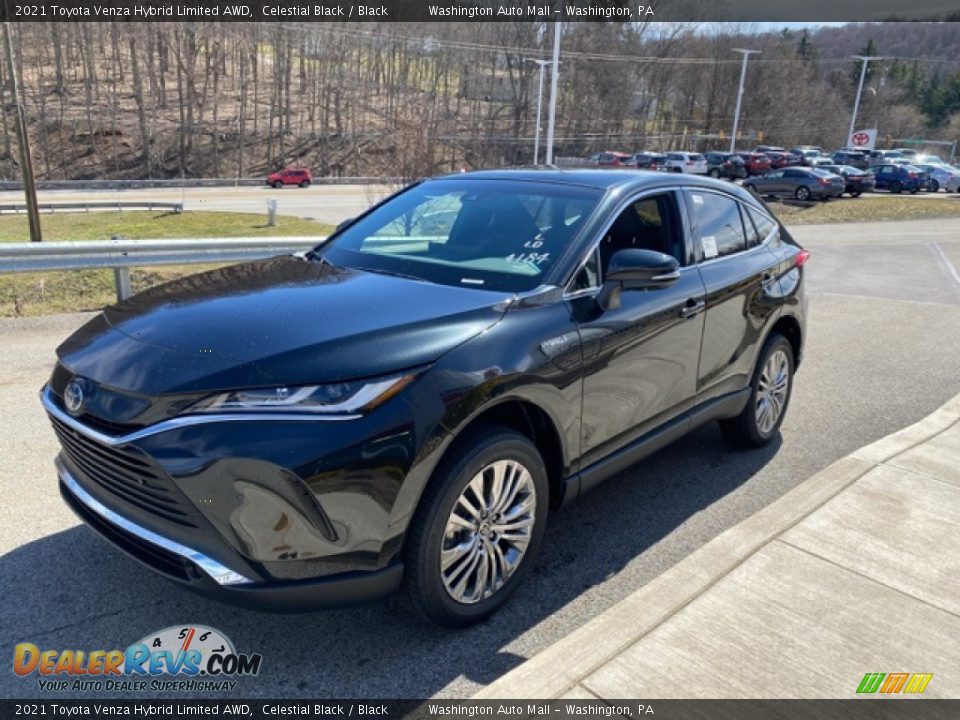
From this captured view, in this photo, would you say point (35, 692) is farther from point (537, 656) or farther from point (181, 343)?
point (537, 656)

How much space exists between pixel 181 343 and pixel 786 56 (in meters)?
107

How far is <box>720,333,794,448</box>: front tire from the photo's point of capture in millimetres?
4836

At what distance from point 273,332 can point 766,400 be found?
11.7ft

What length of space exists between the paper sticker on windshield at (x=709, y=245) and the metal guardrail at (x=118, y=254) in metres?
4.91

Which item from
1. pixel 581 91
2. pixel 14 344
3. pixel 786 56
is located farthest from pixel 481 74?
pixel 14 344

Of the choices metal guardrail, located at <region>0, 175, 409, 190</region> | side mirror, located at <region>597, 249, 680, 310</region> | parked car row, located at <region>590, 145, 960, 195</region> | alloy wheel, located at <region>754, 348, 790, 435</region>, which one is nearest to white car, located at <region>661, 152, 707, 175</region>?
parked car row, located at <region>590, 145, 960, 195</region>

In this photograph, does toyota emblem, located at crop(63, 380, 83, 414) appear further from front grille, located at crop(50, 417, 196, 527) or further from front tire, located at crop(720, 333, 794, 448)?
front tire, located at crop(720, 333, 794, 448)

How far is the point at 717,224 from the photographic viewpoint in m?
4.55

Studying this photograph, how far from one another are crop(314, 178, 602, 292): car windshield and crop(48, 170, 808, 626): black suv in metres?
0.02

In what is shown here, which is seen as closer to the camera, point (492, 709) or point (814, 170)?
point (492, 709)

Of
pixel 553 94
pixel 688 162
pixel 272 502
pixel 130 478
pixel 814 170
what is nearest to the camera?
pixel 272 502

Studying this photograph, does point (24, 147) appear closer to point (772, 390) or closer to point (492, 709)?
point (772, 390)

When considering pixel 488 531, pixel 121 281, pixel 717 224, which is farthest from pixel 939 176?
pixel 488 531

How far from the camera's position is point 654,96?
8500 centimetres
